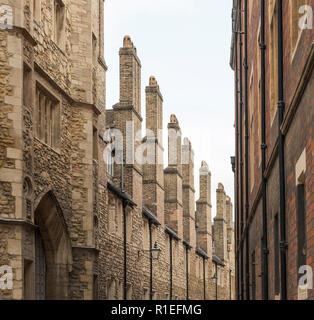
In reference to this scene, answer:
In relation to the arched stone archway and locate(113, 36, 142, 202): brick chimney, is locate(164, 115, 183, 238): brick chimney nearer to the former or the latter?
locate(113, 36, 142, 202): brick chimney

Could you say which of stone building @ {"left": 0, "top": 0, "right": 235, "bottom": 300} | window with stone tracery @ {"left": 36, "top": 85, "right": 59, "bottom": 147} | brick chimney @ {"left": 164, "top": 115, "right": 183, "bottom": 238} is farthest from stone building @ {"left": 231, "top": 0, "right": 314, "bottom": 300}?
brick chimney @ {"left": 164, "top": 115, "right": 183, "bottom": 238}

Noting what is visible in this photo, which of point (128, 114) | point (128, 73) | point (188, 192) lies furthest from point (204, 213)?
point (128, 73)

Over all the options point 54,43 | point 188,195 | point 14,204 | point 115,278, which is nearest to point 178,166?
point 188,195

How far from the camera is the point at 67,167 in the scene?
70.6 feet

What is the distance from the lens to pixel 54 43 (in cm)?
2028

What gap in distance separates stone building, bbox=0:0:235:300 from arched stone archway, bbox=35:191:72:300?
1.0 inches

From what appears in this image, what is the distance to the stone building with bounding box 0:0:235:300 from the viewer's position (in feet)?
52.4

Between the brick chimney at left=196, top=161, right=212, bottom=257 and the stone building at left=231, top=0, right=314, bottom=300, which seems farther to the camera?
the brick chimney at left=196, top=161, right=212, bottom=257

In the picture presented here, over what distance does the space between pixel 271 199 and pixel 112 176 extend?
21257 millimetres

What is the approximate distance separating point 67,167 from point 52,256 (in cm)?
261

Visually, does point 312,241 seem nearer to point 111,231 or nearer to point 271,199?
point 271,199

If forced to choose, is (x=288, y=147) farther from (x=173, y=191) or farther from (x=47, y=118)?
(x=173, y=191)

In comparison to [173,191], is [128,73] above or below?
above

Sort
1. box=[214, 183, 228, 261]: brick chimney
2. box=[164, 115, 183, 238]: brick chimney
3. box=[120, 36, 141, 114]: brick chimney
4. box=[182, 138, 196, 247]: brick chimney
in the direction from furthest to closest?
box=[214, 183, 228, 261]: brick chimney
box=[182, 138, 196, 247]: brick chimney
box=[164, 115, 183, 238]: brick chimney
box=[120, 36, 141, 114]: brick chimney
